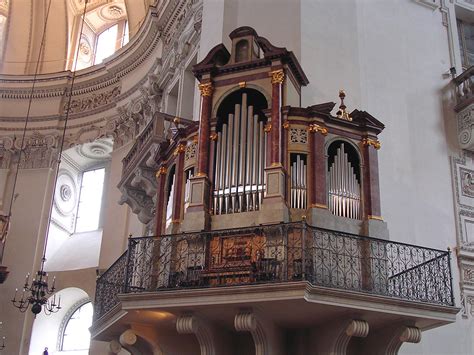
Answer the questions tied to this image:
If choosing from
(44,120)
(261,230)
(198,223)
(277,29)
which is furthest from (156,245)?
(44,120)

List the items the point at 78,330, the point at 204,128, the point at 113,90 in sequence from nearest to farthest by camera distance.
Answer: the point at 204,128 → the point at 78,330 → the point at 113,90

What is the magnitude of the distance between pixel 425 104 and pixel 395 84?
838 millimetres

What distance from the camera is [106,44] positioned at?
21.9 meters

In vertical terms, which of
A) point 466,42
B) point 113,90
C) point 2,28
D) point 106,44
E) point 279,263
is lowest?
point 279,263

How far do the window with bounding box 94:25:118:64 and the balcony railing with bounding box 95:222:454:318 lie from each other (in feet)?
44.3

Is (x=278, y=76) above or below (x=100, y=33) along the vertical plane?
below

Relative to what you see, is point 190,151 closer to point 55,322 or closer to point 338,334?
point 338,334

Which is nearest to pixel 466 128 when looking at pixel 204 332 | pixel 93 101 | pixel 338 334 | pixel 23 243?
pixel 338 334

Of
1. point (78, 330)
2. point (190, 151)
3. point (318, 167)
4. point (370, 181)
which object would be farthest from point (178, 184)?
point (78, 330)

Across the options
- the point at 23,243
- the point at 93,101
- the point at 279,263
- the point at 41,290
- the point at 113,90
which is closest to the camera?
the point at 279,263

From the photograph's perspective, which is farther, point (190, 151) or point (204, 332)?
point (190, 151)

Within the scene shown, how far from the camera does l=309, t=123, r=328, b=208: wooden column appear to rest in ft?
29.4

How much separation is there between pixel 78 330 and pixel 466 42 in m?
12.2

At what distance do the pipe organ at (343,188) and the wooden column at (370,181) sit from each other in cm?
13
